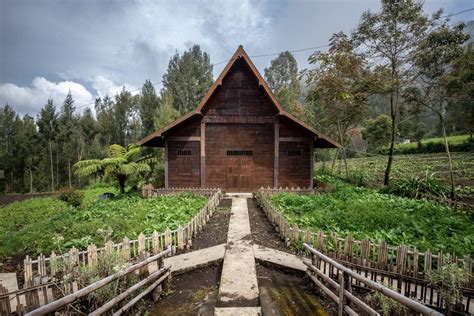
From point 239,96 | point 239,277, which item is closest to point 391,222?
point 239,277

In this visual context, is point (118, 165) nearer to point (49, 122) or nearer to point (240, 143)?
point (240, 143)

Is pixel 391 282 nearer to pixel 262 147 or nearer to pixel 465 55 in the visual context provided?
pixel 262 147

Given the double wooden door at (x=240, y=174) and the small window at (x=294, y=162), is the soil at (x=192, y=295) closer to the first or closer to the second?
the double wooden door at (x=240, y=174)

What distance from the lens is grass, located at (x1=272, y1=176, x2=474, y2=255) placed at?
6.81 m

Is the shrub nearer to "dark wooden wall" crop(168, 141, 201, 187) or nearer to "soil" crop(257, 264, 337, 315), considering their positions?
"dark wooden wall" crop(168, 141, 201, 187)

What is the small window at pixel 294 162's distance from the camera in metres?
16.2

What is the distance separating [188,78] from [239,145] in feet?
90.7

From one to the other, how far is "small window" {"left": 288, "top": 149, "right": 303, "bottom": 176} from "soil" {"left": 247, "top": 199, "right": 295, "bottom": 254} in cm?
548

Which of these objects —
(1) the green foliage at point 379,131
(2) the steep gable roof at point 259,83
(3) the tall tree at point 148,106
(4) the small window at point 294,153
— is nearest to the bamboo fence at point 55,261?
(2) the steep gable roof at point 259,83

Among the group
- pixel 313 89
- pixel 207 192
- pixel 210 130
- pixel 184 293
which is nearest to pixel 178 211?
pixel 207 192

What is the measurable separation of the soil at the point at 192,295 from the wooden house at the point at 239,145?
10171mm

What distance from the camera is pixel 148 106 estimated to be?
3859cm

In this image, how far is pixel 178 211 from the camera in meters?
10.1

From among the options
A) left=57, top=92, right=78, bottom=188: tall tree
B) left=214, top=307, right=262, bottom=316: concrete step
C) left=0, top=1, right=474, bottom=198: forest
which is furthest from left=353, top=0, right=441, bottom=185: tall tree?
left=57, top=92, right=78, bottom=188: tall tree
